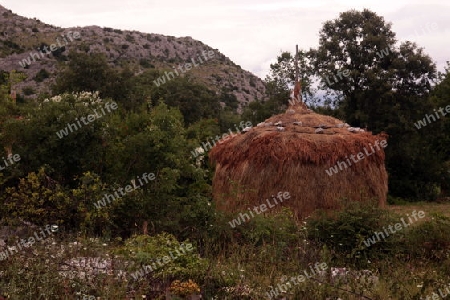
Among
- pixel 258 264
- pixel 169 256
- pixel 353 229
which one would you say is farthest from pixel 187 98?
pixel 169 256

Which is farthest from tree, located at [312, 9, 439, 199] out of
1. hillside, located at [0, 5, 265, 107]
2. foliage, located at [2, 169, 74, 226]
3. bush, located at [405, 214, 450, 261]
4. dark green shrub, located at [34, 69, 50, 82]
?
dark green shrub, located at [34, 69, 50, 82]

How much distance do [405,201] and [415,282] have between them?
56.2 ft

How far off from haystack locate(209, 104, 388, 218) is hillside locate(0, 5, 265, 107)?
36.4 meters

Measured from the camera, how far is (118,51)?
2208 inches

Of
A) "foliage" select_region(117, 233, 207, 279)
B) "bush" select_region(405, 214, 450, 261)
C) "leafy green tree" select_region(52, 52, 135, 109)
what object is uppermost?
"leafy green tree" select_region(52, 52, 135, 109)

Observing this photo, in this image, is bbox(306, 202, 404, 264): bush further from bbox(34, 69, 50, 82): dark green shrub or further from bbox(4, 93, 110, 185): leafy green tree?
bbox(34, 69, 50, 82): dark green shrub

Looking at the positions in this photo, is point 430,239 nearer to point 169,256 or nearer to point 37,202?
point 169,256

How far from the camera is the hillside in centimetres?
4897

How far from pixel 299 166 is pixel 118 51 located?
47.4 m

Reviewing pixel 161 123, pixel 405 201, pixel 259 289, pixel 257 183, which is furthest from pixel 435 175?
pixel 259 289

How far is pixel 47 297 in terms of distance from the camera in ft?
17.0

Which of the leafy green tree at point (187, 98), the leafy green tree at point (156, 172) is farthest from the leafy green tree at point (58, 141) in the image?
the leafy green tree at point (187, 98)

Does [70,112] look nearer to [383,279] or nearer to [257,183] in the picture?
[257,183]

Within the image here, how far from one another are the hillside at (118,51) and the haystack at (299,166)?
36.4 metres
